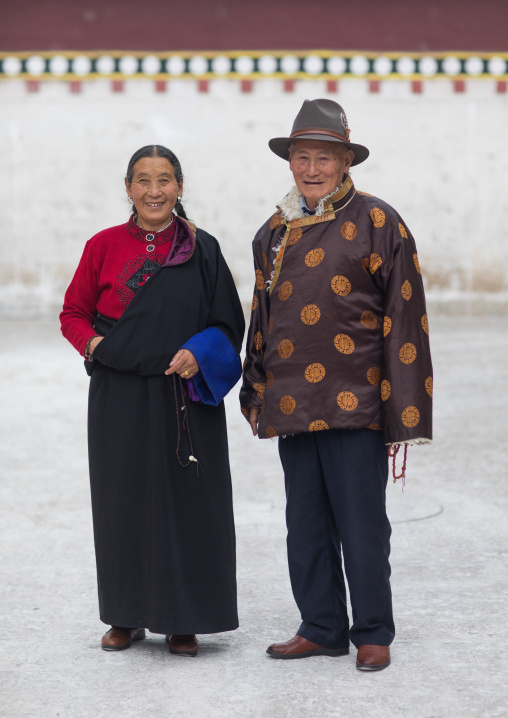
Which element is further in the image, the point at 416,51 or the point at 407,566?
the point at 416,51

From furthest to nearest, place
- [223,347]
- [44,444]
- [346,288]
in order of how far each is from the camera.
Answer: [44,444], [223,347], [346,288]

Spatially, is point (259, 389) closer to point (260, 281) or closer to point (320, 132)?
point (260, 281)

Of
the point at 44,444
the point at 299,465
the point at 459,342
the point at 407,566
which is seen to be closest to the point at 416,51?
the point at 459,342

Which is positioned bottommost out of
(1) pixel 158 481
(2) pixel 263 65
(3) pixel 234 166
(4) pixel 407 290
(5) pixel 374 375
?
(1) pixel 158 481

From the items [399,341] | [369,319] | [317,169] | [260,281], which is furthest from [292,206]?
[399,341]

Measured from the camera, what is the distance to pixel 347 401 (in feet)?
9.64

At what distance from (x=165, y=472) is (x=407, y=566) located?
127 cm

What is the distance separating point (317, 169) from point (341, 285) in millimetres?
332

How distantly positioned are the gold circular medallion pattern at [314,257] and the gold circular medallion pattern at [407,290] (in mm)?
232

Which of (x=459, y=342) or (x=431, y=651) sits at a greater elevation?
(x=459, y=342)

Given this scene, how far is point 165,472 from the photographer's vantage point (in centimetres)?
307

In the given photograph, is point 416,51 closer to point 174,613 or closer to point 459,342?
point 459,342

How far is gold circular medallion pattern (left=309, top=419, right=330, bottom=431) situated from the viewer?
294 cm

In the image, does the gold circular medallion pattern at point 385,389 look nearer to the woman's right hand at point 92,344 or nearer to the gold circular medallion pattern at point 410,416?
the gold circular medallion pattern at point 410,416
